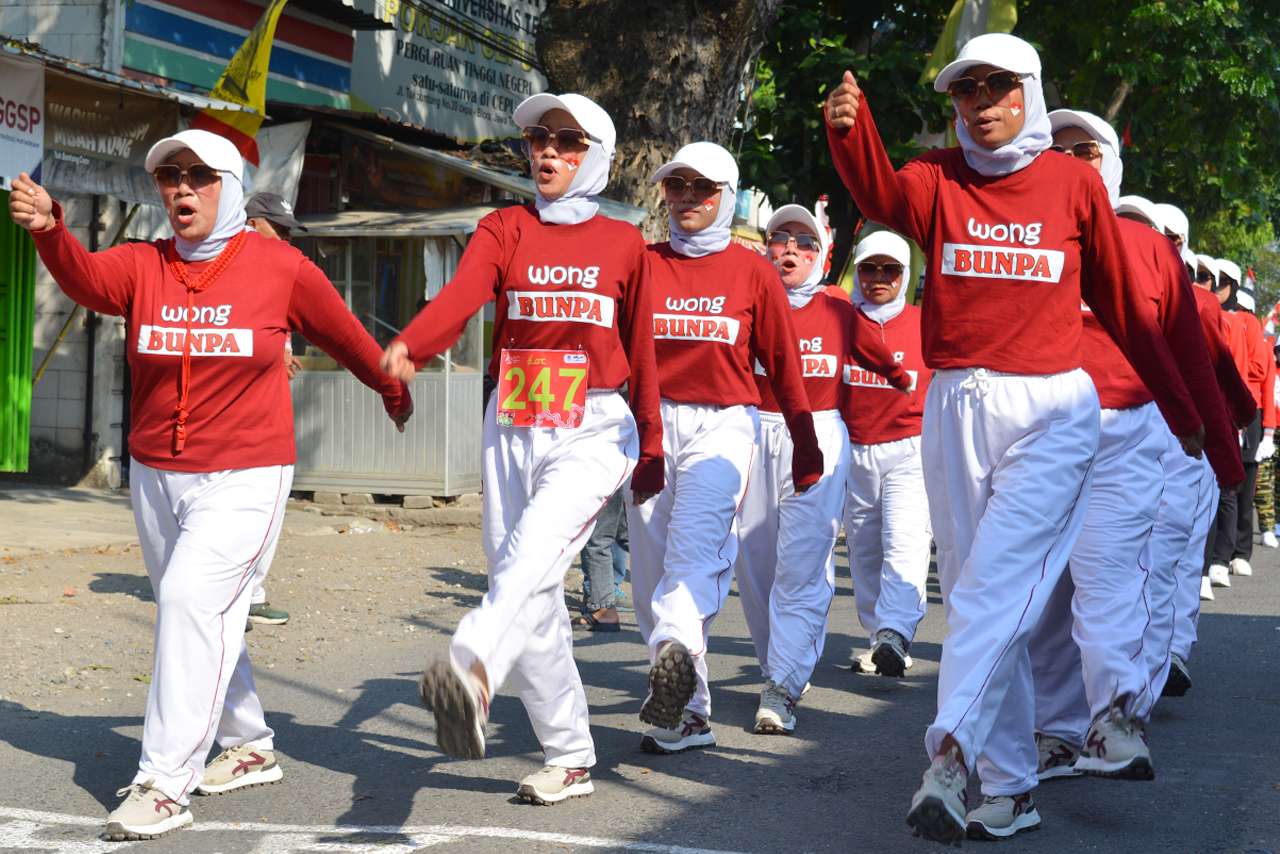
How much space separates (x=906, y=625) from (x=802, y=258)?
1.83 m

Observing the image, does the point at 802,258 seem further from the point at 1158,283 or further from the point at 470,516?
the point at 470,516

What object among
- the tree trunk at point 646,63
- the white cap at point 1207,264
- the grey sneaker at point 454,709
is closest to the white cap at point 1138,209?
the white cap at point 1207,264

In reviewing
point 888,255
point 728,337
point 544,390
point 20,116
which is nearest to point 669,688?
point 544,390

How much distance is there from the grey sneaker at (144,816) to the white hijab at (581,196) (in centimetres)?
221

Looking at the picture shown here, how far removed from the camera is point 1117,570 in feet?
21.0

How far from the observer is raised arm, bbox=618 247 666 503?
598 centimetres

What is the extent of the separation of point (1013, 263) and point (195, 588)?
2.67 metres

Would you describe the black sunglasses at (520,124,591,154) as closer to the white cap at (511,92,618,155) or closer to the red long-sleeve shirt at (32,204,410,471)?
the white cap at (511,92,618,155)

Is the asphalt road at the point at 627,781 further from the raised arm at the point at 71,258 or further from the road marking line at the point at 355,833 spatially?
the raised arm at the point at 71,258

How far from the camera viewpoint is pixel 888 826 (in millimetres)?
5453

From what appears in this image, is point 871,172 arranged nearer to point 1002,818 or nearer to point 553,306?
point 553,306

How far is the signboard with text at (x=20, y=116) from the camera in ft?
40.9

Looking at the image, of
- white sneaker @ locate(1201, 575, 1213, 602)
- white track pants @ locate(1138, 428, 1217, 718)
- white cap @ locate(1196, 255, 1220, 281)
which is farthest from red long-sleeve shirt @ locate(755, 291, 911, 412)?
white sneaker @ locate(1201, 575, 1213, 602)

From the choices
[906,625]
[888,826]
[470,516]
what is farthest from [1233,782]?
Result: [470,516]
